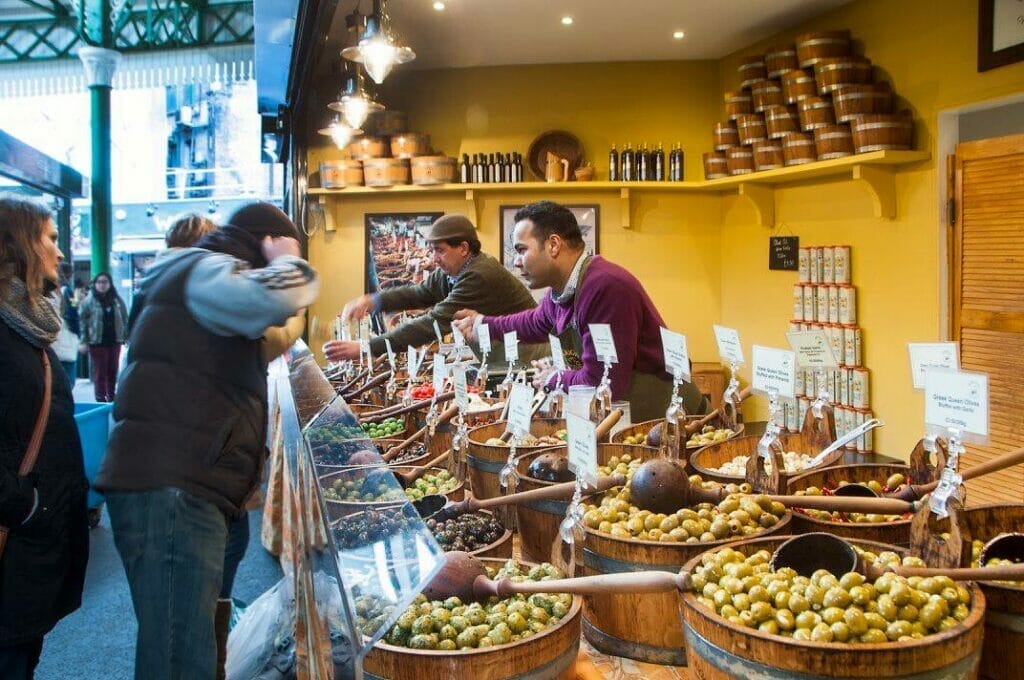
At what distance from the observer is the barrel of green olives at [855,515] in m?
1.74

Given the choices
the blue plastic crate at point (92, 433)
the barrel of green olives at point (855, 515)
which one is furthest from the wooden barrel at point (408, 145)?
the barrel of green olives at point (855, 515)

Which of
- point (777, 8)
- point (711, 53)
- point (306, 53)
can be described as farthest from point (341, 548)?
point (711, 53)

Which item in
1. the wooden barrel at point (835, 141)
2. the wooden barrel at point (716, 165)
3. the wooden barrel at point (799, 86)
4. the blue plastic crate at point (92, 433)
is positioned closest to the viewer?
the blue plastic crate at point (92, 433)

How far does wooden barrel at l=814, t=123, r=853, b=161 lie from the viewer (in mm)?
5820

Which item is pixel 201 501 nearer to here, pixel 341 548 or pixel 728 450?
pixel 341 548

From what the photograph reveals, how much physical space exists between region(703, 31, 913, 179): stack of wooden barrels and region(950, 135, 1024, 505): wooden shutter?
583 millimetres

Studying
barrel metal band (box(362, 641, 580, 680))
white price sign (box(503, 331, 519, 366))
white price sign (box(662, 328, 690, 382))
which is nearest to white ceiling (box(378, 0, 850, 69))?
white price sign (box(503, 331, 519, 366))

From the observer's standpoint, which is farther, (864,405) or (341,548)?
(864,405)

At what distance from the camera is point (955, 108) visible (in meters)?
5.36

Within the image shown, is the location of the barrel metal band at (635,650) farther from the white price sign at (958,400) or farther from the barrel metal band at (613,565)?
the white price sign at (958,400)

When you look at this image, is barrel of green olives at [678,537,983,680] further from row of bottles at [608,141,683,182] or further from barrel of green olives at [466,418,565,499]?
row of bottles at [608,141,683,182]

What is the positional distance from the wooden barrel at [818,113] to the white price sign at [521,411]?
4522mm

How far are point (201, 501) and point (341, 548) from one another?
1.20 m

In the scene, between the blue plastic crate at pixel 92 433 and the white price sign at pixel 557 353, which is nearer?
the white price sign at pixel 557 353
